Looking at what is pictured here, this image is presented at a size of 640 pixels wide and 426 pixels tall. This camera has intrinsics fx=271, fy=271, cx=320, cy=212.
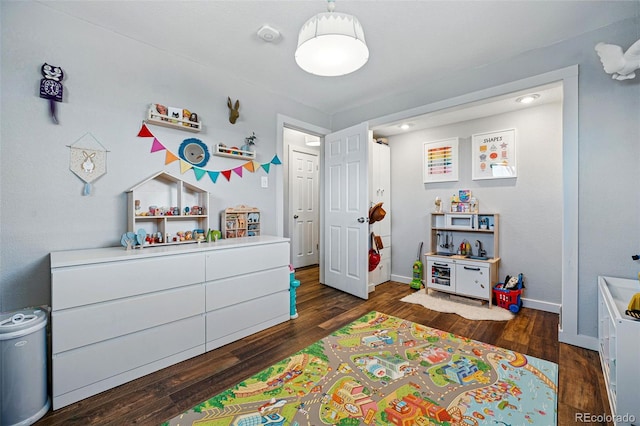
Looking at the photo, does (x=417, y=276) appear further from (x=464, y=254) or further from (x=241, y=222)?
(x=241, y=222)

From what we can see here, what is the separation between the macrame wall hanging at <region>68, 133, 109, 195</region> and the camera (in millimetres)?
2029

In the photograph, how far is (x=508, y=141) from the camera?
342cm

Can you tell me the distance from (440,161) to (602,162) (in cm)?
192

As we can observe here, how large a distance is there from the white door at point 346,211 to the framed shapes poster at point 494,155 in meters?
1.53

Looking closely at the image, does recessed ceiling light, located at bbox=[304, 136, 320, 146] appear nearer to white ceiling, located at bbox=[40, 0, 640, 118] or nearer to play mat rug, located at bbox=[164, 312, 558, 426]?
white ceiling, located at bbox=[40, 0, 640, 118]

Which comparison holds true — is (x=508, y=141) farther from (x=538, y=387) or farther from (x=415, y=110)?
(x=538, y=387)

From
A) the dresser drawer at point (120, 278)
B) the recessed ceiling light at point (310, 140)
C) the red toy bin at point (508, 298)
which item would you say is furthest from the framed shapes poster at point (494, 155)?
the dresser drawer at point (120, 278)

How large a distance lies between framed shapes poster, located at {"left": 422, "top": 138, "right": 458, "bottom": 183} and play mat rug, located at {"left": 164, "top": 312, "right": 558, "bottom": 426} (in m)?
2.35

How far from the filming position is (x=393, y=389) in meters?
1.75

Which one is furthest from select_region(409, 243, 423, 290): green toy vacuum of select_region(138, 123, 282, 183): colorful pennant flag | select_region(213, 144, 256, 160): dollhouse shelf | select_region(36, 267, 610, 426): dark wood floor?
select_region(213, 144, 256, 160): dollhouse shelf

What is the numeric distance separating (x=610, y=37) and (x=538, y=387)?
268 cm

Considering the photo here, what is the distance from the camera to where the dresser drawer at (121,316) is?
5.31ft

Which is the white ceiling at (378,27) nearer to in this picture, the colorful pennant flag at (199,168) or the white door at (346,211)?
the colorful pennant flag at (199,168)

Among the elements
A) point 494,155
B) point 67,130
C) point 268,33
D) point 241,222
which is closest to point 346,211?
point 241,222
